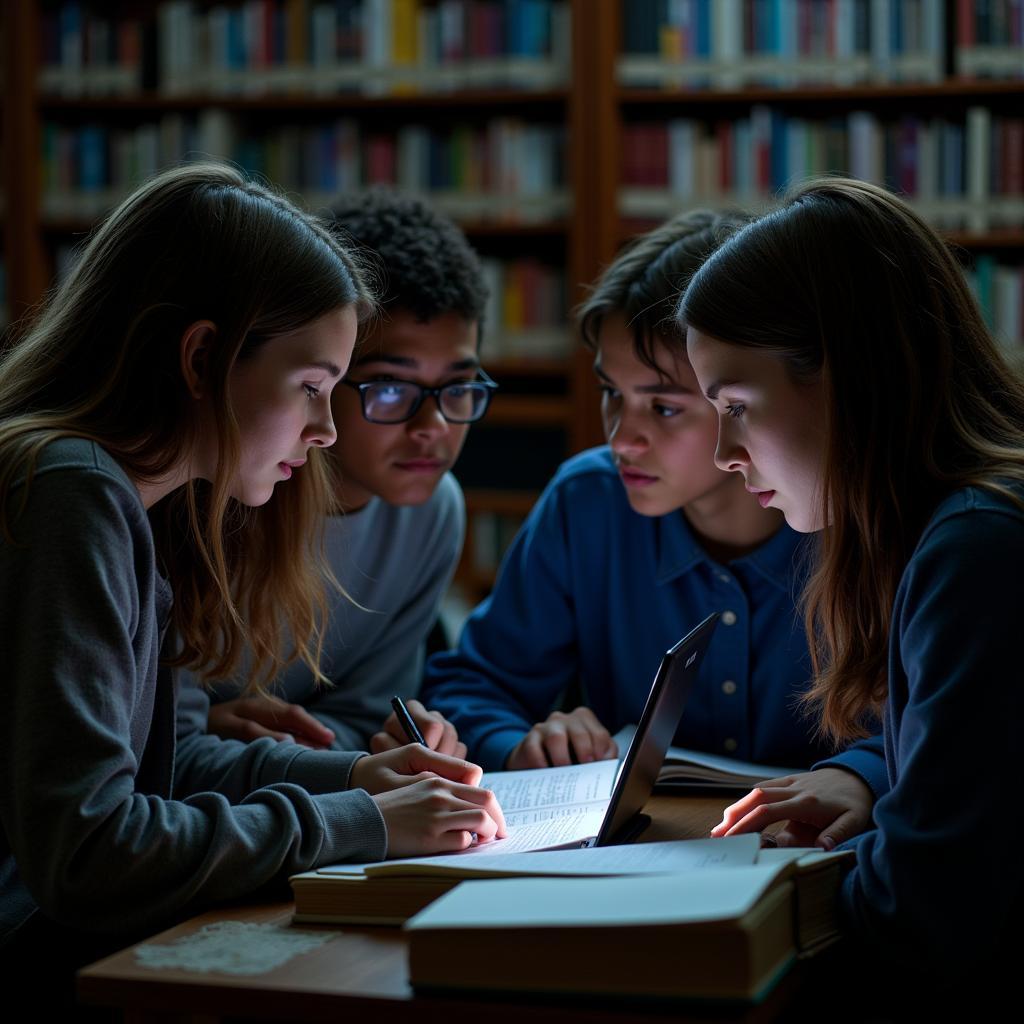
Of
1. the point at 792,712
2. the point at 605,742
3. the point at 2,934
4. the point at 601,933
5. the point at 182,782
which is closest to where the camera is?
the point at 601,933

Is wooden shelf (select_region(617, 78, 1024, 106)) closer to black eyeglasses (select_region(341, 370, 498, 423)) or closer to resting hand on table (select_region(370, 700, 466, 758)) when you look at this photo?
black eyeglasses (select_region(341, 370, 498, 423))

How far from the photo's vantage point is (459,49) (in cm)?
313

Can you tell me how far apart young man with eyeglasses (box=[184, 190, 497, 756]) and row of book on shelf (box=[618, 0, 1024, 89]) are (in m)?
1.54

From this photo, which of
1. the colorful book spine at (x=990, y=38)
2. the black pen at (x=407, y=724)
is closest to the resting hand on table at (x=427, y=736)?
the black pen at (x=407, y=724)

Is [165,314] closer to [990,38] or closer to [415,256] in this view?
[415,256]

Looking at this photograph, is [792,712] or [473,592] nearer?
[792,712]

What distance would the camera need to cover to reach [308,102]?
3.18 metres

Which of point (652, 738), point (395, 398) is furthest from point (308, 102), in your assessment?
point (652, 738)

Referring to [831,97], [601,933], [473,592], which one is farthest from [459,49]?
[601,933]

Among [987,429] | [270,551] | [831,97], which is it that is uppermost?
[831,97]

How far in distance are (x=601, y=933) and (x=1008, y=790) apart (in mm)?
303

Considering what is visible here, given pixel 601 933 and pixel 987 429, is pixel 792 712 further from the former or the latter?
pixel 601 933

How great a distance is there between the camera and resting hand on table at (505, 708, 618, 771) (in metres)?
1.35

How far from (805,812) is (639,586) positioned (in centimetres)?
57
